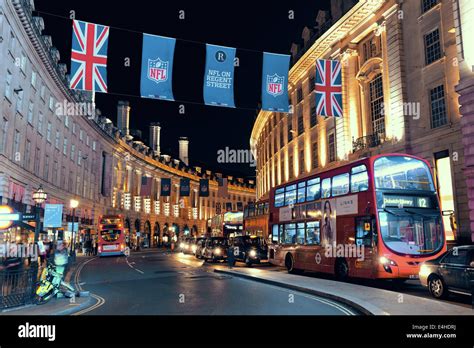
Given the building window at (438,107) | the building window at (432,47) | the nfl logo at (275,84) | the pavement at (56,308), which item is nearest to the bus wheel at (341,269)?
the nfl logo at (275,84)

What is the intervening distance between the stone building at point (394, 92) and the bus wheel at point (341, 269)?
7863 millimetres

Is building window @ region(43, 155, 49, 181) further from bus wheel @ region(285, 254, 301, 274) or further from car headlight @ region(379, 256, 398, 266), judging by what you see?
car headlight @ region(379, 256, 398, 266)

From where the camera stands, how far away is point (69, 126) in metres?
47.9

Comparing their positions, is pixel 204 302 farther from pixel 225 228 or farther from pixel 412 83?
pixel 225 228

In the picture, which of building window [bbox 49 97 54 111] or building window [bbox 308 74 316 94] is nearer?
building window [bbox 308 74 316 94]

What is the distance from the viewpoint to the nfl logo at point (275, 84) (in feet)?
64.7

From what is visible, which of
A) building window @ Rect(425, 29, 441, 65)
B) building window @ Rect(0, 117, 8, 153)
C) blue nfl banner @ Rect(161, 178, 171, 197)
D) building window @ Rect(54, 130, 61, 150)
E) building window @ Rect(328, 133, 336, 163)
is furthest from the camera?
blue nfl banner @ Rect(161, 178, 171, 197)

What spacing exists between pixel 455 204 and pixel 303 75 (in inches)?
838

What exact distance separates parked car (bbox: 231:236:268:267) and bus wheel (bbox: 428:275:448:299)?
15.6 metres

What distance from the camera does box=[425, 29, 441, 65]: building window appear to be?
2352 cm

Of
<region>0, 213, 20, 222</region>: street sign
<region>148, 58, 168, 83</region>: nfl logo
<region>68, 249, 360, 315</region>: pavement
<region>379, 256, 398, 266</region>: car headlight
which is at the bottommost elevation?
<region>68, 249, 360, 315</region>: pavement

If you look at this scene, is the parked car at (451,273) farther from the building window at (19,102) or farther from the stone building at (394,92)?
the building window at (19,102)

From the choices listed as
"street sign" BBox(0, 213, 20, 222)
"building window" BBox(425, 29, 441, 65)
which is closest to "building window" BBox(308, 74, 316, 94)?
"building window" BBox(425, 29, 441, 65)
